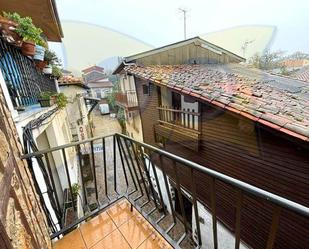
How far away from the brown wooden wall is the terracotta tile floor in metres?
2.46

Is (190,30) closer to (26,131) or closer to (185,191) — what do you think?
(185,191)

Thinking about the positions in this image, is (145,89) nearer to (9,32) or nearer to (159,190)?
(9,32)

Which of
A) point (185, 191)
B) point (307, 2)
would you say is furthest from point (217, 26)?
point (185, 191)

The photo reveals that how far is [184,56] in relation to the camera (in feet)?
29.1

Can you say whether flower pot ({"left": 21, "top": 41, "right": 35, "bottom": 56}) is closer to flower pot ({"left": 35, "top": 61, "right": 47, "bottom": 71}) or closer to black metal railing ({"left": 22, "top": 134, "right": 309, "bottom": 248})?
flower pot ({"left": 35, "top": 61, "right": 47, "bottom": 71})

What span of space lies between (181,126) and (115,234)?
4199 mm

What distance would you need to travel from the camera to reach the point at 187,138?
5434 millimetres

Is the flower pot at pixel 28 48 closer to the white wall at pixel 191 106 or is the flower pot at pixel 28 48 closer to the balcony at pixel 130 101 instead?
the white wall at pixel 191 106

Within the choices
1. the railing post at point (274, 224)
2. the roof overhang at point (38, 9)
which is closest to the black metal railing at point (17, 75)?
the roof overhang at point (38, 9)

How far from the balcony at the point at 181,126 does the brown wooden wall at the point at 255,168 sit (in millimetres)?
296

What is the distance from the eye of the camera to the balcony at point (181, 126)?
5184mm

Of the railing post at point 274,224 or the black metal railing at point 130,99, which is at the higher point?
the railing post at point 274,224

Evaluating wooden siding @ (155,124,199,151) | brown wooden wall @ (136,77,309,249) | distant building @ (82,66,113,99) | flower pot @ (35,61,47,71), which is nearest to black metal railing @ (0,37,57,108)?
flower pot @ (35,61,47,71)

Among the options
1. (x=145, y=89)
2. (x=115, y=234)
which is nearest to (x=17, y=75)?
(x=115, y=234)
